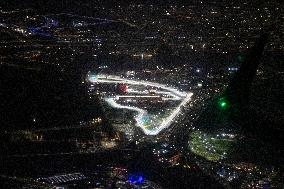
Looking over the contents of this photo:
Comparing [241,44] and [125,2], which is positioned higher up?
[125,2]

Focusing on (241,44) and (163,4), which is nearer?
(241,44)

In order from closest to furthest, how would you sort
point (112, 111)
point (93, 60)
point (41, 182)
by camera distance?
point (41, 182) → point (112, 111) → point (93, 60)

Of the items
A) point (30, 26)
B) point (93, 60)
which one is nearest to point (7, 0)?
point (30, 26)

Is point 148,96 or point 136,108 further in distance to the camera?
point 148,96

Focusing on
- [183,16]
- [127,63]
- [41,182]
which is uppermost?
[183,16]

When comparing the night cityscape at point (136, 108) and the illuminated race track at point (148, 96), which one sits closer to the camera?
the night cityscape at point (136, 108)

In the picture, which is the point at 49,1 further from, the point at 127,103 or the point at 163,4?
the point at 127,103

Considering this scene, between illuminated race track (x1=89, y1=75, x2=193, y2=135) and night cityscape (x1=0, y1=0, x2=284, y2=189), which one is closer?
night cityscape (x1=0, y1=0, x2=284, y2=189)

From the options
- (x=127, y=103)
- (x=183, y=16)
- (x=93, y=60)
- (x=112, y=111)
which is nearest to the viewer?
(x=112, y=111)
